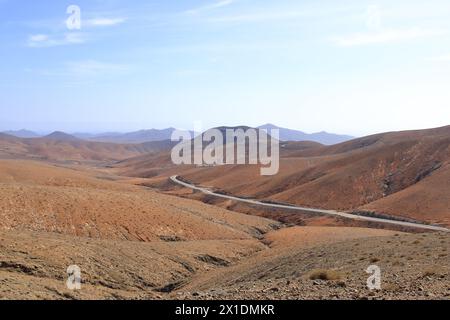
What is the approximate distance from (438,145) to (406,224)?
38787 mm

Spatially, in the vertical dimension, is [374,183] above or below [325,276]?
below

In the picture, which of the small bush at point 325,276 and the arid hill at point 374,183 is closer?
the small bush at point 325,276

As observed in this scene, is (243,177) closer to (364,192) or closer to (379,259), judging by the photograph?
(364,192)

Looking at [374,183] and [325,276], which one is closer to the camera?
[325,276]

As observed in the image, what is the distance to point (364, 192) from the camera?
73875 mm

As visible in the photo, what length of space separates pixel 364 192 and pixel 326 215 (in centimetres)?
1668

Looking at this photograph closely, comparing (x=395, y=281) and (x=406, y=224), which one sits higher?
(x=395, y=281)

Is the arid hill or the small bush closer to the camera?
the small bush

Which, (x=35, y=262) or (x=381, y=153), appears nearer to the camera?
(x=35, y=262)

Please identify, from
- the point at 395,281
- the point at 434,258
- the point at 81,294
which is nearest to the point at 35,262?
the point at 81,294
